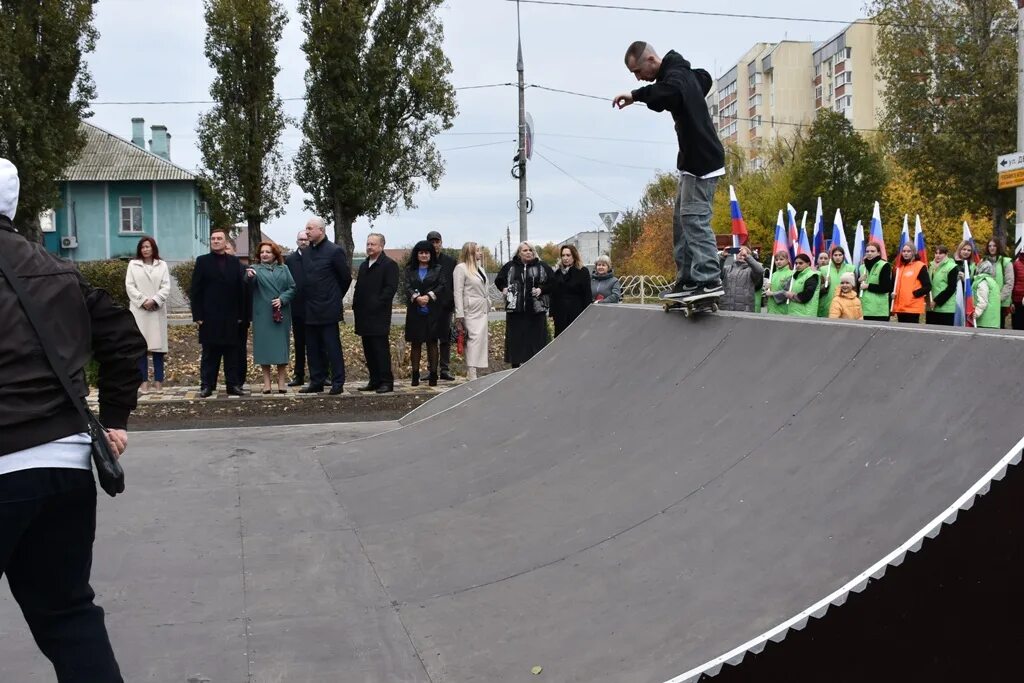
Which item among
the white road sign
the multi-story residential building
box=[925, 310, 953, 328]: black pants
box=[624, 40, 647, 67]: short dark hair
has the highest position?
the multi-story residential building

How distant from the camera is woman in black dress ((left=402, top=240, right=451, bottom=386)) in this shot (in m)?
11.5

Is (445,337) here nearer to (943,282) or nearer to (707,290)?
(943,282)

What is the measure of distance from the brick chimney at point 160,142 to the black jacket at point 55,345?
2163 inches

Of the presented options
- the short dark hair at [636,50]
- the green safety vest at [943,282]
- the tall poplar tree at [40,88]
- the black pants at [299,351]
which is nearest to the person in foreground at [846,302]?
the green safety vest at [943,282]

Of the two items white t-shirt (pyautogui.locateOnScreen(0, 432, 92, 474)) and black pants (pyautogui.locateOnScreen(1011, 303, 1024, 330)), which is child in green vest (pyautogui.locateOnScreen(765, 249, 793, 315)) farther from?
white t-shirt (pyautogui.locateOnScreen(0, 432, 92, 474))

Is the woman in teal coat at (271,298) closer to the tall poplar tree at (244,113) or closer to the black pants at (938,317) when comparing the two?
the black pants at (938,317)

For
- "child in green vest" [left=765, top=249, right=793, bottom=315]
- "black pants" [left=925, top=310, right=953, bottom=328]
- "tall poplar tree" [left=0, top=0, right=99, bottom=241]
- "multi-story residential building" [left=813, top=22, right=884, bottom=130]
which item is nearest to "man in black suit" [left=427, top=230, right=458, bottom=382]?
"child in green vest" [left=765, top=249, right=793, bottom=315]

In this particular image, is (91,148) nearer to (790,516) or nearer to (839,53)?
(790,516)

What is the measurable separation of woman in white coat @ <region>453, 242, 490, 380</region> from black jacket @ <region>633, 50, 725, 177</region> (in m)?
6.15

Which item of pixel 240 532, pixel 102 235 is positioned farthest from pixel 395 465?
pixel 102 235

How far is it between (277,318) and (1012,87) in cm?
2033

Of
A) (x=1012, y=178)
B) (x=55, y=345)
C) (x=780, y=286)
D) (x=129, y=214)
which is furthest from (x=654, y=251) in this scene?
(x=55, y=345)

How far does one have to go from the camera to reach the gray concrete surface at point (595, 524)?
2949 mm

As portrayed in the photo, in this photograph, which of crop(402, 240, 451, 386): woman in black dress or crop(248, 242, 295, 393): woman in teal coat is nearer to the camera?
crop(248, 242, 295, 393): woman in teal coat
